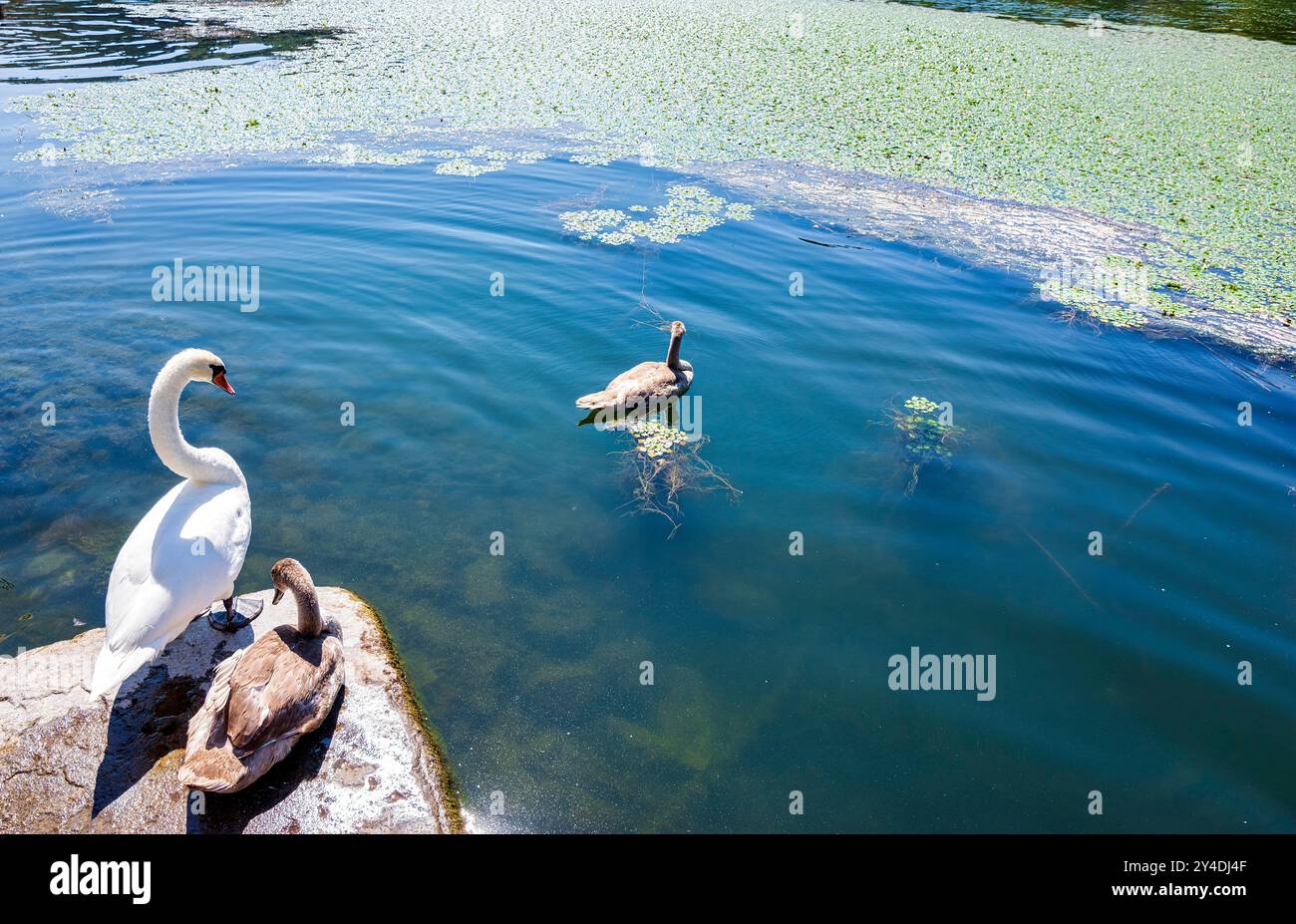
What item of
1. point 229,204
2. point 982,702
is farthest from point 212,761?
point 229,204

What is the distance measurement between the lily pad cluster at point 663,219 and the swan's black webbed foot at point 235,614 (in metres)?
8.45

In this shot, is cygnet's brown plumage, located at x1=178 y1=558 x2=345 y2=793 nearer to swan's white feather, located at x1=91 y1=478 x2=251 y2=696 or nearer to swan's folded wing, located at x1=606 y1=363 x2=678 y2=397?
swan's white feather, located at x1=91 y1=478 x2=251 y2=696

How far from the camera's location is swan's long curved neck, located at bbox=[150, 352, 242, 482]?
18.3 ft

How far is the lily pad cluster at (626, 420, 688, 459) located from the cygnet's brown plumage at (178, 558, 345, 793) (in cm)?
382

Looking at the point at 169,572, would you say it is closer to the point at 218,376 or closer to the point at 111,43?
the point at 218,376

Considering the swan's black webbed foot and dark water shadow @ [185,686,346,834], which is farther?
the swan's black webbed foot

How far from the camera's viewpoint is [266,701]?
446cm

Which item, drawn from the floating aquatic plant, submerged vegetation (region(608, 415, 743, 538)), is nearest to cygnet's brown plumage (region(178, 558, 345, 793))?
submerged vegetation (region(608, 415, 743, 538))

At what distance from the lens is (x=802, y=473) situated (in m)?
7.85

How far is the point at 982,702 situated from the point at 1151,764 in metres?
1.08

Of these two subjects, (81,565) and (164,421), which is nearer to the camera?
(164,421)

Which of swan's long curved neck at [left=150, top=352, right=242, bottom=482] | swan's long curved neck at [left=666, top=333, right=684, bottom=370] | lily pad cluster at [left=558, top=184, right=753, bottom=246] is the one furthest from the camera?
lily pad cluster at [left=558, top=184, right=753, bottom=246]

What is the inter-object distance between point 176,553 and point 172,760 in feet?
4.22
